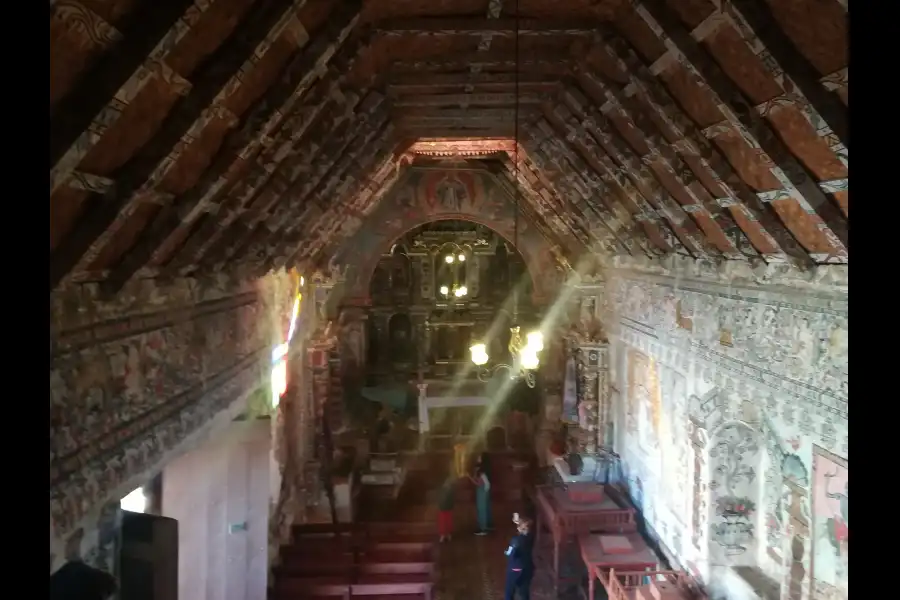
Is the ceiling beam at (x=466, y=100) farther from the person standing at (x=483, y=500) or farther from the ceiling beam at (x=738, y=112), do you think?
the person standing at (x=483, y=500)

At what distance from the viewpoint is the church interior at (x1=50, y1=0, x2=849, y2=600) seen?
3.67 m

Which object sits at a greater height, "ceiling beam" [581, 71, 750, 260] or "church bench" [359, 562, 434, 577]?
"ceiling beam" [581, 71, 750, 260]

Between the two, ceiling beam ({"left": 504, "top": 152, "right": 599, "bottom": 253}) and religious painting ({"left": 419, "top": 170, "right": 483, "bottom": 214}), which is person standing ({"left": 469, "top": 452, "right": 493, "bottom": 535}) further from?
religious painting ({"left": 419, "top": 170, "right": 483, "bottom": 214})

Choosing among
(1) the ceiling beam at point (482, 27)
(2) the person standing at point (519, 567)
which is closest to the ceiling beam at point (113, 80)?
(1) the ceiling beam at point (482, 27)

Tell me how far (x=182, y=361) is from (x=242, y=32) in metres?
3.01

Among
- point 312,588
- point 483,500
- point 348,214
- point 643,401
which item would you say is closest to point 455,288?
point 348,214

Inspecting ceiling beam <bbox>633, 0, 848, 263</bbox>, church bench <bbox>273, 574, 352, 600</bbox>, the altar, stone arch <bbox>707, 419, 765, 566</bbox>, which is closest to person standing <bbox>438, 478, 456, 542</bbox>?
church bench <bbox>273, 574, 352, 600</bbox>

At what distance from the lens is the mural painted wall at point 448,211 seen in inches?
528

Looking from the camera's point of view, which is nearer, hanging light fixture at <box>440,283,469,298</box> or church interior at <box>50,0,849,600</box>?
church interior at <box>50,0,849,600</box>

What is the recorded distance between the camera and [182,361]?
5.67 m

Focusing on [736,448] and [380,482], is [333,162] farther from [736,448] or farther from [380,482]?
[380,482]

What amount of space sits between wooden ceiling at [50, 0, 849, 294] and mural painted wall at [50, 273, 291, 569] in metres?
0.27

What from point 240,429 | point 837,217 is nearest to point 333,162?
point 240,429

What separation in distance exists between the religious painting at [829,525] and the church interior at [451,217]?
0.10ft
